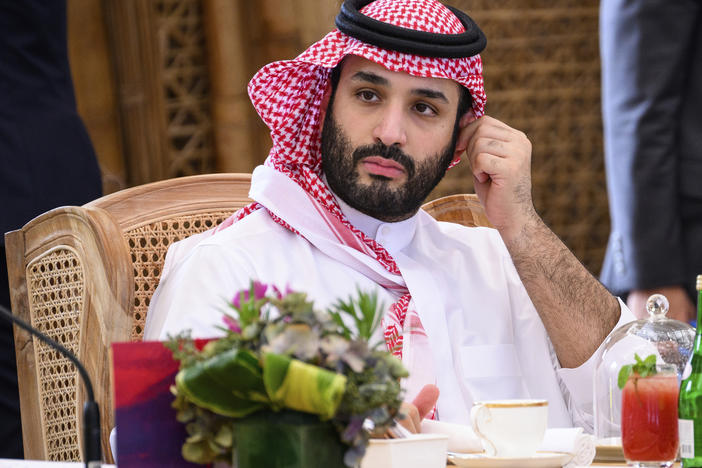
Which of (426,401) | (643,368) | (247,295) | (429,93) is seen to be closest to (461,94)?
(429,93)

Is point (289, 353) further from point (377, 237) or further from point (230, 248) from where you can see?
point (377, 237)

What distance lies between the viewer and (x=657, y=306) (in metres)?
1.70

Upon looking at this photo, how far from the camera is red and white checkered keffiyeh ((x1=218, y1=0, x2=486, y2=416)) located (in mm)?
2355

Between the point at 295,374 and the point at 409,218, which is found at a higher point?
the point at 409,218

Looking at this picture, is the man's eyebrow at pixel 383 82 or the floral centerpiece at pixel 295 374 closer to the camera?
the floral centerpiece at pixel 295 374

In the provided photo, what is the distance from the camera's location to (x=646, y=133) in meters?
3.25

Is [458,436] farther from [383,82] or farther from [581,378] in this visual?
[383,82]

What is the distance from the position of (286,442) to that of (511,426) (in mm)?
434

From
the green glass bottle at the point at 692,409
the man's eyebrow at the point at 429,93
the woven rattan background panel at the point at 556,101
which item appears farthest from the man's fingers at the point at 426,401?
the woven rattan background panel at the point at 556,101

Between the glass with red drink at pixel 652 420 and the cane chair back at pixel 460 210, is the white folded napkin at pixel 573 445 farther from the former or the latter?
the cane chair back at pixel 460 210

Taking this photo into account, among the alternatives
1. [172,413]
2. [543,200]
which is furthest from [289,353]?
[543,200]

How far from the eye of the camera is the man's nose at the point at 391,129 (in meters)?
2.34

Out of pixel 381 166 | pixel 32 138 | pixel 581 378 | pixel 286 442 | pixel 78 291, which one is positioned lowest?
pixel 581 378

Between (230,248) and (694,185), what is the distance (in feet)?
5.28
